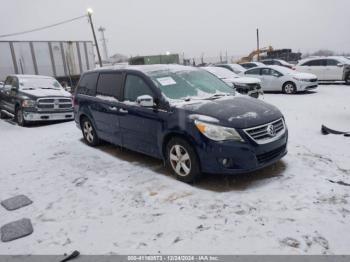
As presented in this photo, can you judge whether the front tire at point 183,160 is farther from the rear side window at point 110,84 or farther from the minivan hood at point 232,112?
the rear side window at point 110,84

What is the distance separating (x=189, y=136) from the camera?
13.9ft

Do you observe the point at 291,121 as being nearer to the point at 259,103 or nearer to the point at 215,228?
the point at 259,103

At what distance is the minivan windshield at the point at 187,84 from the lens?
4.88 meters

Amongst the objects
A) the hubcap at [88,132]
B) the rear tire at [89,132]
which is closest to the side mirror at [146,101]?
the rear tire at [89,132]

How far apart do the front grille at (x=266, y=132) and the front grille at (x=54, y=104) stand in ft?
26.5

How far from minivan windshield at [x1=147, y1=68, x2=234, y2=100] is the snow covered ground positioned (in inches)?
52.4

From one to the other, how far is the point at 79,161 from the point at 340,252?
4.73 meters

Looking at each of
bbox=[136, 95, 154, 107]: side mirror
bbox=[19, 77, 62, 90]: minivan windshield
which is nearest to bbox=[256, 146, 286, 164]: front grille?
bbox=[136, 95, 154, 107]: side mirror

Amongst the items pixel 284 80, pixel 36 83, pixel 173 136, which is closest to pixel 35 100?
pixel 36 83

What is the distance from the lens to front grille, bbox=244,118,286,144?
13.4 feet

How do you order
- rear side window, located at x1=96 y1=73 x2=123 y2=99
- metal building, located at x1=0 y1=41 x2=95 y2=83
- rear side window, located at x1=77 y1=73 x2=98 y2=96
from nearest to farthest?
rear side window, located at x1=96 y1=73 x2=123 y2=99 < rear side window, located at x1=77 y1=73 x2=98 y2=96 < metal building, located at x1=0 y1=41 x2=95 y2=83

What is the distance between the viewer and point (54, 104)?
33.8ft

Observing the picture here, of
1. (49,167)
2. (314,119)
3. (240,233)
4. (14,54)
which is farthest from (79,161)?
(14,54)

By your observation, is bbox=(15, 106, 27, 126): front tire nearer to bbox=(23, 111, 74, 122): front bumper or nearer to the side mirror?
bbox=(23, 111, 74, 122): front bumper
